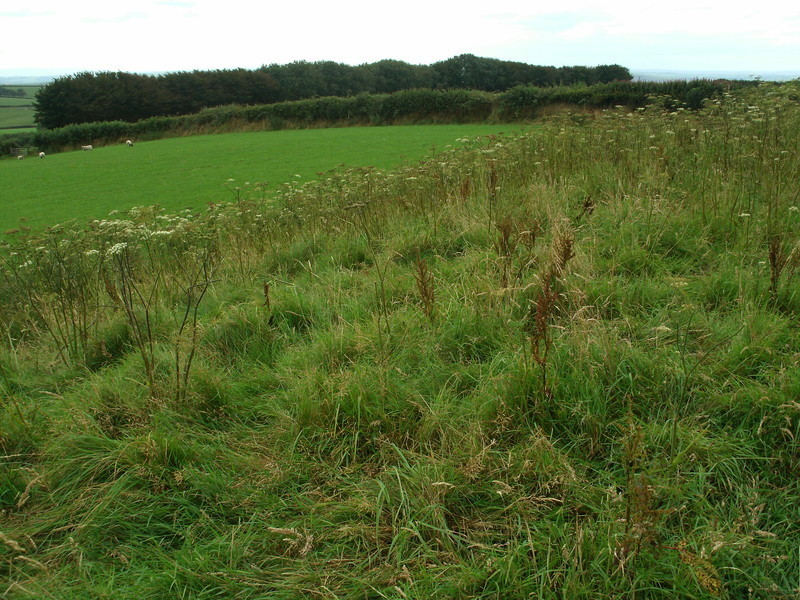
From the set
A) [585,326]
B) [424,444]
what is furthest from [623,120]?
[424,444]

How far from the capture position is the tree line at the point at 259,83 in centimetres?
4297

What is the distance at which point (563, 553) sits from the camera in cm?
194

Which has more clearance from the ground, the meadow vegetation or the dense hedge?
the dense hedge

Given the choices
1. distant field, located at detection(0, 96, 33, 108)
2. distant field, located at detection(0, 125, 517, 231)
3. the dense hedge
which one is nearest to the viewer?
distant field, located at detection(0, 125, 517, 231)

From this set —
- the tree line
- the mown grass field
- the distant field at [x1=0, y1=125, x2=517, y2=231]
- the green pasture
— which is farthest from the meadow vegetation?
the green pasture

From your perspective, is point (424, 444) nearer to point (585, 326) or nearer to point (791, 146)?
point (585, 326)

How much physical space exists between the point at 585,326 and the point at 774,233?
2349 mm

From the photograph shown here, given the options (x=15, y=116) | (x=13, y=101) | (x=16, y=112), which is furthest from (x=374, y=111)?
(x=13, y=101)

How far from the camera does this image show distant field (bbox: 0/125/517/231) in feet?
43.5

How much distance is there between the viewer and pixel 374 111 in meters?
31.8

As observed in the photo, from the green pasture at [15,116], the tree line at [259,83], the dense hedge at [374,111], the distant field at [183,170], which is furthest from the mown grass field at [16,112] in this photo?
the distant field at [183,170]

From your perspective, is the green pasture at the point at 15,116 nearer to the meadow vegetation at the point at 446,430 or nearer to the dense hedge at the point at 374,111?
the dense hedge at the point at 374,111

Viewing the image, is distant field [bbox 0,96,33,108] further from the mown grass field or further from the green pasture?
the green pasture

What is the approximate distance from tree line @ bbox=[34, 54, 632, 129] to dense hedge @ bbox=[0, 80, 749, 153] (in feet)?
19.1
